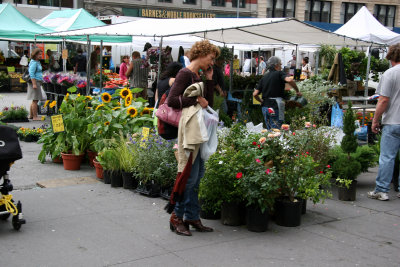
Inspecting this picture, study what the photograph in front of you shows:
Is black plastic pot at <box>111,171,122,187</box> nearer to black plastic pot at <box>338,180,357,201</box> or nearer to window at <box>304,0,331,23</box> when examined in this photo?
black plastic pot at <box>338,180,357,201</box>

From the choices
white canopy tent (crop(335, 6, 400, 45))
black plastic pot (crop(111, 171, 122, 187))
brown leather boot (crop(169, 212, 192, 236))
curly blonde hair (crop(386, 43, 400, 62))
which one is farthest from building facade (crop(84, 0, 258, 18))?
brown leather boot (crop(169, 212, 192, 236))

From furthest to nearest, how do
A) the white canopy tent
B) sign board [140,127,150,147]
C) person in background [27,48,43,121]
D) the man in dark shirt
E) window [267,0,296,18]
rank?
window [267,0,296,18], the white canopy tent, person in background [27,48,43,121], the man in dark shirt, sign board [140,127,150,147]

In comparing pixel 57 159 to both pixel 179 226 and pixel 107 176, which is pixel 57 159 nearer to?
pixel 107 176

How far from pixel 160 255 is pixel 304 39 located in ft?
28.5

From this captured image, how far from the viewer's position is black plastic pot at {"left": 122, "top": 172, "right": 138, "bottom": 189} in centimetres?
671

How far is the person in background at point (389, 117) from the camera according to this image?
20.8 feet

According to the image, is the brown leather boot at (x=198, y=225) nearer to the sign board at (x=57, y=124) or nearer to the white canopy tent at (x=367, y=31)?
the sign board at (x=57, y=124)

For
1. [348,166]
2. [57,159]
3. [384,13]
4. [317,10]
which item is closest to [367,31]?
[348,166]

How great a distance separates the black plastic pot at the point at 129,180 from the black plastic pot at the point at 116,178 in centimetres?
11

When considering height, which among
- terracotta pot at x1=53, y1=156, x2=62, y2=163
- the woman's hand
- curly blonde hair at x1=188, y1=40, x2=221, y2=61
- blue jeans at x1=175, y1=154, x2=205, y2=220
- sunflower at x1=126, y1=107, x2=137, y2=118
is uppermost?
curly blonde hair at x1=188, y1=40, x2=221, y2=61

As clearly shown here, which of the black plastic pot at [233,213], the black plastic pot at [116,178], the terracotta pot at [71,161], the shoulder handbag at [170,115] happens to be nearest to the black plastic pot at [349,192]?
the black plastic pot at [233,213]

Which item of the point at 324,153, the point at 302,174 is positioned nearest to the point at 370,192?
the point at 324,153

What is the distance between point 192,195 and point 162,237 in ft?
Result: 1.74

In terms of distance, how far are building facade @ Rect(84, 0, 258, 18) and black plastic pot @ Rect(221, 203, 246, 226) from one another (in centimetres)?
3242
